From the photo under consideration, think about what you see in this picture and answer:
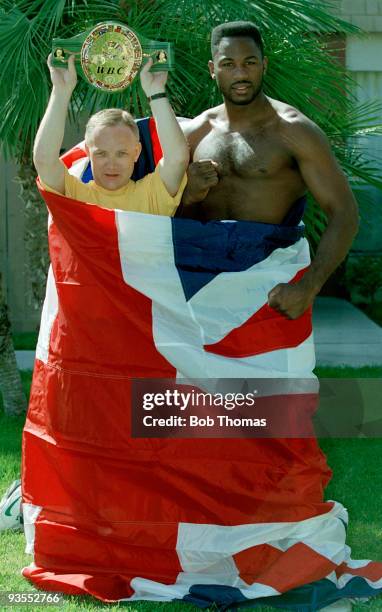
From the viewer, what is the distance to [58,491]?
3877mm

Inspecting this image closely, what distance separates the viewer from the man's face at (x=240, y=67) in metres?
3.82

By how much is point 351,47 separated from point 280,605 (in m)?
7.89

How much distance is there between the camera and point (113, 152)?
3.76 metres

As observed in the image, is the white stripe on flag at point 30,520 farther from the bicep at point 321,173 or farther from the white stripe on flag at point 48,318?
the bicep at point 321,173

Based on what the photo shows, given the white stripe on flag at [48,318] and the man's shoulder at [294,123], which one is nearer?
the man's shoulder at [294,123]

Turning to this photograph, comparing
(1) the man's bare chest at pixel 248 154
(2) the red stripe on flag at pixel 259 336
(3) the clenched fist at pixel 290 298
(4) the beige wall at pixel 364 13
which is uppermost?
(4) the beige wall at pixel 364 13

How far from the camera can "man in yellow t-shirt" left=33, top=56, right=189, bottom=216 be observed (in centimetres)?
365

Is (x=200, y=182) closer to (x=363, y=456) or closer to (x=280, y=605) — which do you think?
(x=280, y=605)

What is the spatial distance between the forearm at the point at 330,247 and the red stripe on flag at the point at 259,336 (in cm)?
10

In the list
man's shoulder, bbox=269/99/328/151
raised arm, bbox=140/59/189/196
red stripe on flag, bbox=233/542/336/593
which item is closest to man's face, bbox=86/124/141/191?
raised arm, bbox=140/59/189/196

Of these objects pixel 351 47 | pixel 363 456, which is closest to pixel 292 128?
pixel 363 456

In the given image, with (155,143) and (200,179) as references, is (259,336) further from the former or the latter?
(155,143)

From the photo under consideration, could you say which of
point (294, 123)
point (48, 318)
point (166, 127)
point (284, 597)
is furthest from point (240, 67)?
point (284, 597)

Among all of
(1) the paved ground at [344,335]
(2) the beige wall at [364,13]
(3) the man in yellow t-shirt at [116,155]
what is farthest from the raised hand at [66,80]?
(2) the beige wall at [364,13]
